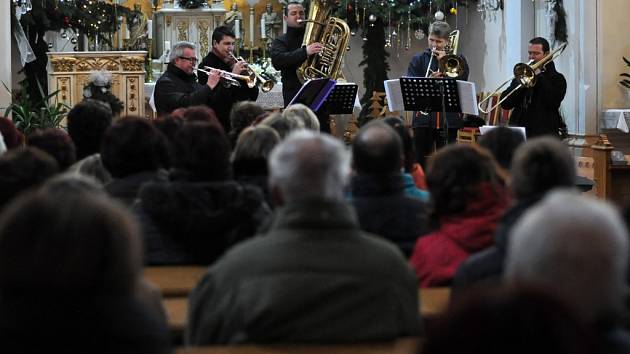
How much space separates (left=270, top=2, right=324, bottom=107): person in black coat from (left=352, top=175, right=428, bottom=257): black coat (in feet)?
17.5

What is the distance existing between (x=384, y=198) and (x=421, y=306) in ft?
3.14

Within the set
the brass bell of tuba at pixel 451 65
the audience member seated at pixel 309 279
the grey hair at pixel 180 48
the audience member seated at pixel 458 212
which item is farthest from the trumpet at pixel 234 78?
the audience member seated at pixel 309 279

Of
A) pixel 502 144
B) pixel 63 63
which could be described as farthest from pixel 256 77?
pixel 502 144

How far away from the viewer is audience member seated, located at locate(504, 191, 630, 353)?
2053 mm

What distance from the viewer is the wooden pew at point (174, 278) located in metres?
3.95

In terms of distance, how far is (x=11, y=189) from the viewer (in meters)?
4.14

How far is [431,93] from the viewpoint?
9.83m

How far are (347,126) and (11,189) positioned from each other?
1119 cm

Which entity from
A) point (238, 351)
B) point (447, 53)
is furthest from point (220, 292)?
point (447, 53)

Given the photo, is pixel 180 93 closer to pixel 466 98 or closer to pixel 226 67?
pixel 226 67

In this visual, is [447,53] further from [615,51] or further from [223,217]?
[223,217]

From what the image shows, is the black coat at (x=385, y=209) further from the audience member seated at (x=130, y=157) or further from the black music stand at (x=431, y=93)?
the black music stand at (x=431, y=93)

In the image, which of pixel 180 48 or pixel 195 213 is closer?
pixel 195 213

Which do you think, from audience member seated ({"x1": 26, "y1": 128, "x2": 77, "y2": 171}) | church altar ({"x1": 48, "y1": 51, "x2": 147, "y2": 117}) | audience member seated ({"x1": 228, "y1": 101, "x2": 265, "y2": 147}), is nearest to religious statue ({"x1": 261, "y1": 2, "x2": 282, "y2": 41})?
church altar ({"x1": 48, "y1": 51, "x2": 147, "y2": 117})
